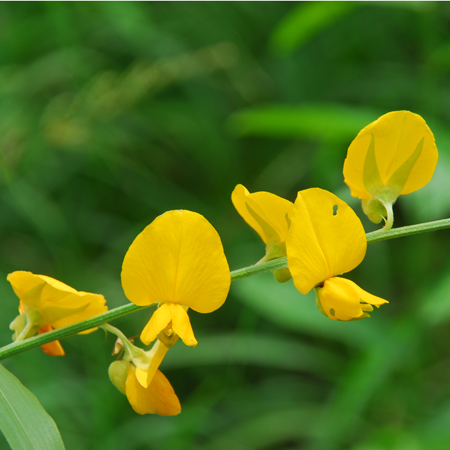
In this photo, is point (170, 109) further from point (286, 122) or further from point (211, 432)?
point (211, 432)

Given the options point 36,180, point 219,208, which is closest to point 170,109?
point 219,208

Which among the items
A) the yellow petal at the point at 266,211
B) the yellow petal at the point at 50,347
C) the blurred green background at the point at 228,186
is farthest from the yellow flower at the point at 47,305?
the blurred green background at the point at 228,186

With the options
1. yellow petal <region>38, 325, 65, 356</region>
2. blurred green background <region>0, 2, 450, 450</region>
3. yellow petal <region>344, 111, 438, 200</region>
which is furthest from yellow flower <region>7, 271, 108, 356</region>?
blurred green background <region>0, 2, 450, 450</region>

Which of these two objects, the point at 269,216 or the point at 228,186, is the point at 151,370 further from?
the point at 228,186

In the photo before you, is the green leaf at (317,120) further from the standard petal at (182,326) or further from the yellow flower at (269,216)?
the standard petal at (182,326)

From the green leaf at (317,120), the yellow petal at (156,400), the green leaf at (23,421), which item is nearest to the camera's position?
the green leaf at (23,421)
